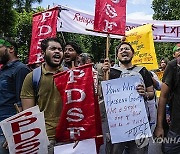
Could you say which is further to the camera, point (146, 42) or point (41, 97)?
point (146, 42)

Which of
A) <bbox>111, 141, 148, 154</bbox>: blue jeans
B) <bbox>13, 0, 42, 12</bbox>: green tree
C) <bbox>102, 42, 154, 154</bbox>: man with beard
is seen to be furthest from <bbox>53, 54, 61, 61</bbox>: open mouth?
<bbox>13, 0, 42, 12</bbox>: green tree

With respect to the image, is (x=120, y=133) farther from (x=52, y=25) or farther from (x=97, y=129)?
A: (x=52, y=25)

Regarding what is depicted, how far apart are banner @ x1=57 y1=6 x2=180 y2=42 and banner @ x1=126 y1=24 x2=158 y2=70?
6.49ft

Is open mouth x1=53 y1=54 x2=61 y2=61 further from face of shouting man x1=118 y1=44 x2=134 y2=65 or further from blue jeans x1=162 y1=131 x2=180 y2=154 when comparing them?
blue jeans x1=162 y1=131 x2=180 y2=154

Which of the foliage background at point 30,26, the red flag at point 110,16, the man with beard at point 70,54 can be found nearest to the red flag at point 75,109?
the man with beard at point 70,54

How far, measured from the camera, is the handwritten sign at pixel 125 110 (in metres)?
3.41

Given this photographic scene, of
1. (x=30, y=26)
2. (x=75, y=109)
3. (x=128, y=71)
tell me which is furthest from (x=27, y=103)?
(x=30, y=26)

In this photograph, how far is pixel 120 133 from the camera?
135 inches

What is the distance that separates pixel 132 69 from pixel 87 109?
2.71 feet

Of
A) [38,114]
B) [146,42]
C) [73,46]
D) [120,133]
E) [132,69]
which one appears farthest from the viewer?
[146,42]

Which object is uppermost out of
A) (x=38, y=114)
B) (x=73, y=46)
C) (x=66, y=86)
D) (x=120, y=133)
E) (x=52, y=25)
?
(x=52, y=25)

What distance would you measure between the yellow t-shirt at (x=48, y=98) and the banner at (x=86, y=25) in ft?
13.8

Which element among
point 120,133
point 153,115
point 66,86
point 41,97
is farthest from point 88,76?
point 153,115

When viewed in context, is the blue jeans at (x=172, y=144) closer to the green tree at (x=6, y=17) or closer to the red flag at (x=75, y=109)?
the red flag at (x=75, y=109)
